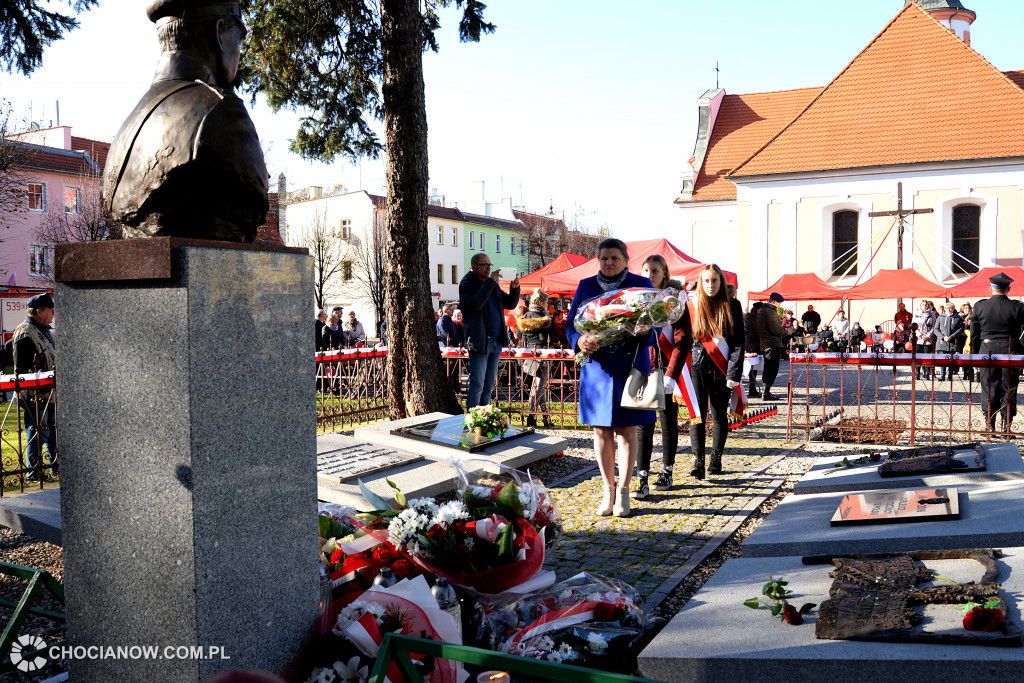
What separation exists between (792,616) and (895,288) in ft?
59.9

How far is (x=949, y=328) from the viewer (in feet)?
70.5

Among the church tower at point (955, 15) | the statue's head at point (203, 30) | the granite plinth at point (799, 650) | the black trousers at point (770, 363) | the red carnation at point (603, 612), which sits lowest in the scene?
the red carnation at point (603, 612)

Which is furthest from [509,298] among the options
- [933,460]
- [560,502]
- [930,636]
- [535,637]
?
[930,636]

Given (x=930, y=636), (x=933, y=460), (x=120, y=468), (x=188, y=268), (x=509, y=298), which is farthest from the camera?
(x=509, y=298)

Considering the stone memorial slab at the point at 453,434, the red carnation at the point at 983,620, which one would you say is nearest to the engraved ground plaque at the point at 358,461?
the stone memorial slab at the point at 453,434

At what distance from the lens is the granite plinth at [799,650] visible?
301cm

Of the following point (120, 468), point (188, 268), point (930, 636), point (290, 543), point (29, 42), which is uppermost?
point (29, 42)

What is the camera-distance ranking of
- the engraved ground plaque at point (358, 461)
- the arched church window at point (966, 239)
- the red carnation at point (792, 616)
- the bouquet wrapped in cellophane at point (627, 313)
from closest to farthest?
the red carnation at point (792, 616) → the bouquet wrapped in cellophane at point (627, 313) → the engraved ground plaque at point (358, 461) → the arched church window at point (966, 239)

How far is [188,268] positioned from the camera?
8.76ft

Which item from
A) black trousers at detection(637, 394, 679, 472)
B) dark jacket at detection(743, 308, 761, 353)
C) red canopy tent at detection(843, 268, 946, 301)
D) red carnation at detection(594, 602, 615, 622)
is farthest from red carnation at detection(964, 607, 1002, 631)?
red canopy tent at detection(843, 268, 946, 301)

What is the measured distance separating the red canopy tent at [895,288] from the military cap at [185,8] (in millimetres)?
18703

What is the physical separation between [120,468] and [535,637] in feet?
6.23

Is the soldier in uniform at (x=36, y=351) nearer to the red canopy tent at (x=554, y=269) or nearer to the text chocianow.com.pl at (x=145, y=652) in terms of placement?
the text chocianow.com.pl at (x=145, y=652)

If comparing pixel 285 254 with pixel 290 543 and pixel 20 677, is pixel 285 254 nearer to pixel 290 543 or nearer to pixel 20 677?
pixel 290 543
